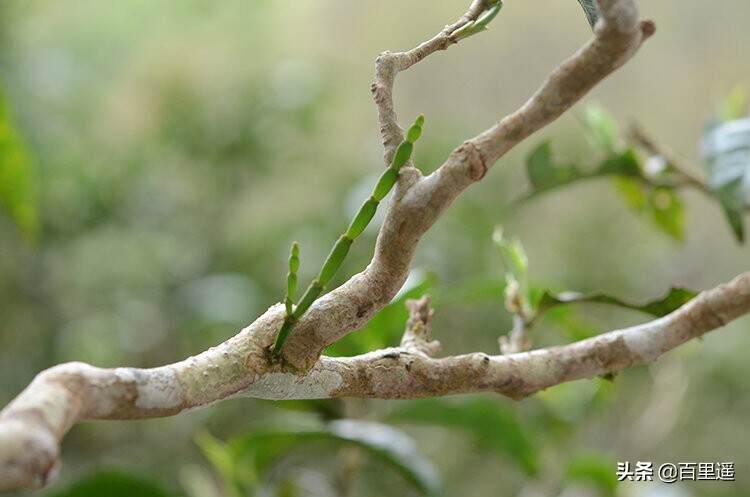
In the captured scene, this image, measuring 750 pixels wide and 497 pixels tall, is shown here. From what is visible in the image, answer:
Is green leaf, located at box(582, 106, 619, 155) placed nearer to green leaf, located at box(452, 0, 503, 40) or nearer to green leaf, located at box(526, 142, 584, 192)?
green leaf, located at box(526, 142, 584, 192)

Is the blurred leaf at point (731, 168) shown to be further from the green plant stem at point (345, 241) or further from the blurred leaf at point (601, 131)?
the green plant stem at point (345, 241)

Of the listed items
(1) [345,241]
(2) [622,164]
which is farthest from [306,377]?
(2) [622,164]

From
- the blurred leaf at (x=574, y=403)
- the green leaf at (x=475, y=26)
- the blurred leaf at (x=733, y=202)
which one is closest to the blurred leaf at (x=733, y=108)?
the blurred leaf at (x=733, y=202)

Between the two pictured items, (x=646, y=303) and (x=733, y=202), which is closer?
(x=646, y=303)

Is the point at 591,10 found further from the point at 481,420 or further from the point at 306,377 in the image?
the point at 481,420

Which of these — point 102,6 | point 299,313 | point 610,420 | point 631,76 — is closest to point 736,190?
point 299,313

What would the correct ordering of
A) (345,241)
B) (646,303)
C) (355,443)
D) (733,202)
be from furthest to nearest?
(355,443)
(733,202)
(646,303)
(345,241)

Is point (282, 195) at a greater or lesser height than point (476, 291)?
greater
